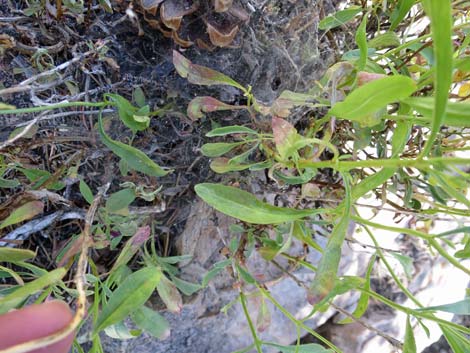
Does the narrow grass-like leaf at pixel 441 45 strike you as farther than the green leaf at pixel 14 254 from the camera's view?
No

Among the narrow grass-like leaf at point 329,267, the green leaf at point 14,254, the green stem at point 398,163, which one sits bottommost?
the green leaf at point 14,254

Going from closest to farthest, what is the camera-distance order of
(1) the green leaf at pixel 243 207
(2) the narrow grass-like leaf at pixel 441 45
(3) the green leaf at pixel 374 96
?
(2) the narrow grass-like leaf at pixel 441 45, (3) the green leaf at pixel 374 96, (1) the green leaf at pixel 243 207

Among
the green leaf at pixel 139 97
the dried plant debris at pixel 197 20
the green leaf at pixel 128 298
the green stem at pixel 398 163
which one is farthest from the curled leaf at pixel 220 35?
the green leaf at pixel 128 298

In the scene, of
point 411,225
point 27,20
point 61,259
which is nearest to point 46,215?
point 61,259

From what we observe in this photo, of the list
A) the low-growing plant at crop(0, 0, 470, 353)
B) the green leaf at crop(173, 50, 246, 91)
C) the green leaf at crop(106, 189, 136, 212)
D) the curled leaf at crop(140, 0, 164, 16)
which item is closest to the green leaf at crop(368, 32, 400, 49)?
the low-growing plant at crop(0, 0, 470, 353)

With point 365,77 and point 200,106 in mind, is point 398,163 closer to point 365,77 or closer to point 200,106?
point 365,77

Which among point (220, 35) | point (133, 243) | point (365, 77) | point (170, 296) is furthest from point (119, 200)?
point (365, 77)

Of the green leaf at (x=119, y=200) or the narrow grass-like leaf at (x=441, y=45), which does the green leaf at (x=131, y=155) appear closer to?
the green leaf at (x=119, y=200)
